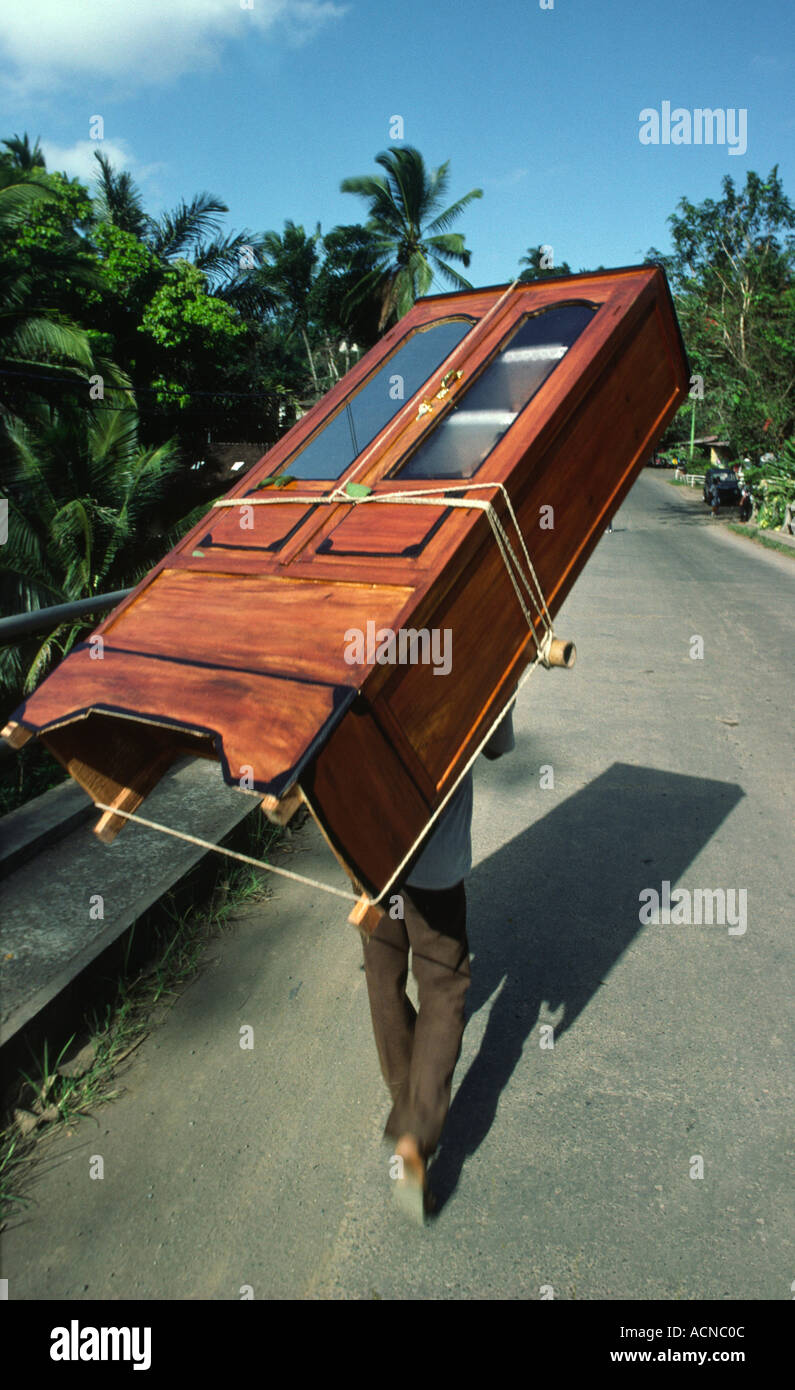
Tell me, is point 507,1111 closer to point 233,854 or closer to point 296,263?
point 233,854

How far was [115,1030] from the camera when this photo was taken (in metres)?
2.63

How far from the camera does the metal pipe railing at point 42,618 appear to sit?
3.30 m

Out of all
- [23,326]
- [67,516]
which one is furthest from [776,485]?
[67,516]

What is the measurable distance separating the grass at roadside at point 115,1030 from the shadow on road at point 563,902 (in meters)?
1.01

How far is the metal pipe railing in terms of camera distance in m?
3.30

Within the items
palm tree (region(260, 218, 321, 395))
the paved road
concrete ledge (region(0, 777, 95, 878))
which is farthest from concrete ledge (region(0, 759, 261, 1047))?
palm tree (region(260, 218, 321, 395))

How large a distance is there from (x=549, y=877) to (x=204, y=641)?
7.57 feet

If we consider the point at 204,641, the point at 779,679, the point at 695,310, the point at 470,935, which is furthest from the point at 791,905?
the point at 695,310

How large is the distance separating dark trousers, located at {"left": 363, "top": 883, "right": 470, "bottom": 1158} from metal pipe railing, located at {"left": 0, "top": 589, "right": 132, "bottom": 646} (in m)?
1.91

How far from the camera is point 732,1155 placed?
214 centimetres

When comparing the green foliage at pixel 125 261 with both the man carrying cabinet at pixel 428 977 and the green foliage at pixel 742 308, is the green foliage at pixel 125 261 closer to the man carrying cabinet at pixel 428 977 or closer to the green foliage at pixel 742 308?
the green foliage at pixel 742 308

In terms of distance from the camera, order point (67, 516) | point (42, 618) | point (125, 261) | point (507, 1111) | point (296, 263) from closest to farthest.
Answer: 1. point (507, 1111)
2. point (42, 618)
3. point (67, 516)
4. point (125, 261)
5. point (296, 263)

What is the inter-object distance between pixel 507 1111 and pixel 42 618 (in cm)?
267

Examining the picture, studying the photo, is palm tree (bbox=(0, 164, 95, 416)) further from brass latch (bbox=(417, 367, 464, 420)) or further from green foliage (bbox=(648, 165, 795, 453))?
green foliage (bbox=(648, 165, 795, 453))
